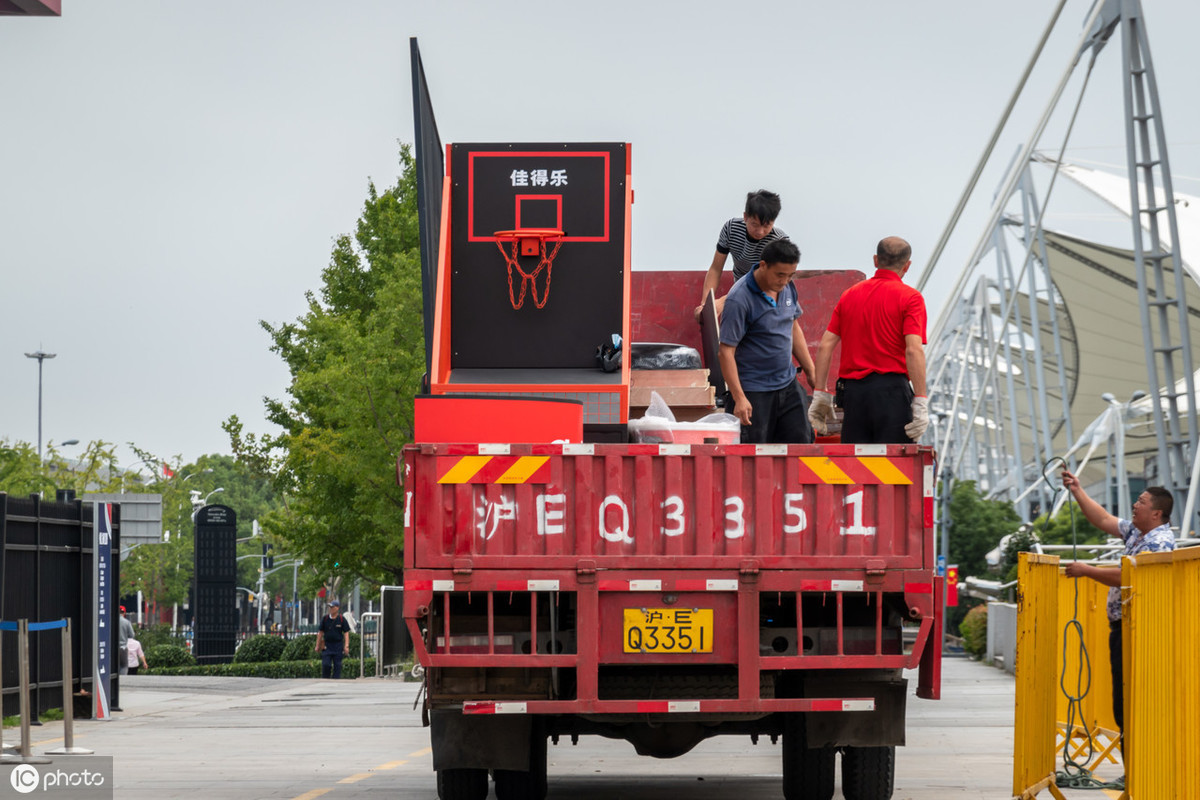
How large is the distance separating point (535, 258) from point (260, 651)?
26306mm

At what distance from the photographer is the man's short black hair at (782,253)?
929 cm

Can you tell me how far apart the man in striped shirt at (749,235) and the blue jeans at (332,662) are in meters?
21.4

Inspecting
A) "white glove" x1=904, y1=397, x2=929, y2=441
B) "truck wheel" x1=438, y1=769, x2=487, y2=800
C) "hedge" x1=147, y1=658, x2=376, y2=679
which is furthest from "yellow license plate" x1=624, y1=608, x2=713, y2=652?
"hedge" x1=147, y1=658, x2=376, y2=679

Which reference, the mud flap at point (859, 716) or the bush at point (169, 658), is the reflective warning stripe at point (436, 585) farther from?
the bush at point (169, 658)

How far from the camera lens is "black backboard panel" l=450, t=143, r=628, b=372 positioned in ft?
38.1

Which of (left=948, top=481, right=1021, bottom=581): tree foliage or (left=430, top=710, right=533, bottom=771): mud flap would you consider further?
(left=948, top=481, right=1021, bottom=581): tree foliage

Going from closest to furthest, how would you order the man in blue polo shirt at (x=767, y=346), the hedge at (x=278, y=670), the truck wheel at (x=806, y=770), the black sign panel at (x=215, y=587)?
1. the truck wheel at (x=806, y=770)
2. the man in blue polo shirt at (x=767, y=346)
3. the hedge at (x=278, y=670)
4. the black sign panel at (x=215, y=587)

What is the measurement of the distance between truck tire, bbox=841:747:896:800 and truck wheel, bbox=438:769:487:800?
2.04 m

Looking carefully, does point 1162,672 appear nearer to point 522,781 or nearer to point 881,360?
point 881,360

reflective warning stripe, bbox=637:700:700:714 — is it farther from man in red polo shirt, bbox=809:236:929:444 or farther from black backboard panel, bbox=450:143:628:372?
black backboard panel, bbox=450:143:628:372

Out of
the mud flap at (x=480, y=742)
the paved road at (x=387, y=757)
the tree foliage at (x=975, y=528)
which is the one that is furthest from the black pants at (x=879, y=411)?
the tree foliage at (x=975, y=528)

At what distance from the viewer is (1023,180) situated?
A: 6519cm

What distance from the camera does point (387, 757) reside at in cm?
1356

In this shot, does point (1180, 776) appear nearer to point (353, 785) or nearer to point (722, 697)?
point (722, 697)
